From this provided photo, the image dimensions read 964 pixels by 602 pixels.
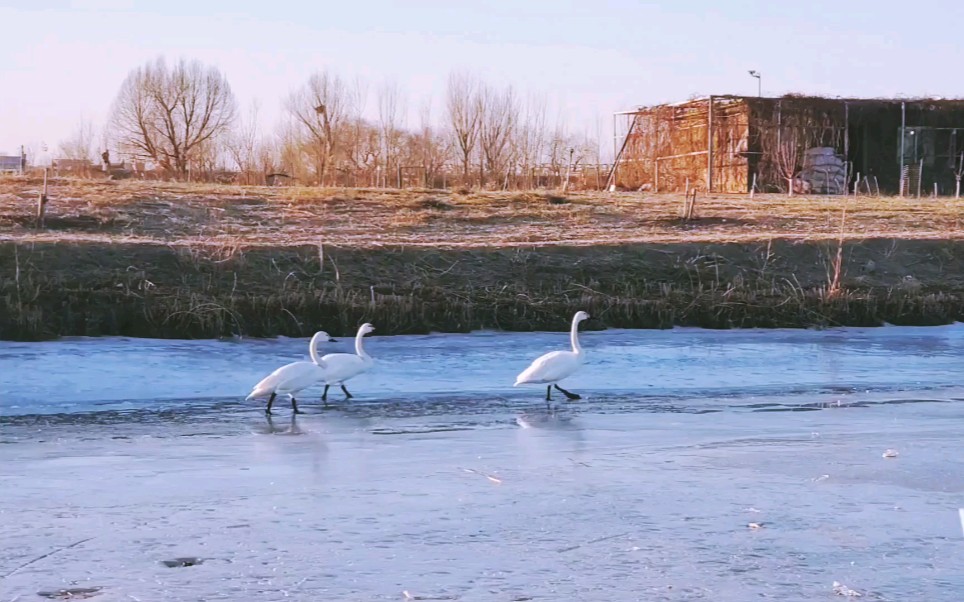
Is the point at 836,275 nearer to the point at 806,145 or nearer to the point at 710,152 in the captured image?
the point at 710,152

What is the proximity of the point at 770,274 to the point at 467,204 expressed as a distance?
9.82 meters

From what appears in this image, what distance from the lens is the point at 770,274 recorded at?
965 inches

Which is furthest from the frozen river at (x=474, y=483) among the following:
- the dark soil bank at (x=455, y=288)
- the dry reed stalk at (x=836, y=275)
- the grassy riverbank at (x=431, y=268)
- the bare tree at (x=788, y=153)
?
the bare tree at (x=788, y=153)

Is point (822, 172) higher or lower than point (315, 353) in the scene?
higher

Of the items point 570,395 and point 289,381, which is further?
point 570,395

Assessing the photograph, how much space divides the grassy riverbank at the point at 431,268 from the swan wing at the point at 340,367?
194 inches

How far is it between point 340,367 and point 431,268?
355 inches

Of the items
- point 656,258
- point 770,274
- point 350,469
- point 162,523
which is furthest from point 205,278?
point 162,523

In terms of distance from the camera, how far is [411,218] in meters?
29.9

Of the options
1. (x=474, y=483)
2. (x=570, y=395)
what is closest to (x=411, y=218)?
(x=570, y=395)

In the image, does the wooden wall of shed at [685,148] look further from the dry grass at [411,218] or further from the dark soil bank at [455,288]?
the dark soil bank at [455,288]

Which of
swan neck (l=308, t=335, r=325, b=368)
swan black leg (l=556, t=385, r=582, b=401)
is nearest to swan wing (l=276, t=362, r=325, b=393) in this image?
swan neck (l=308, t=335, r=325, b=368)

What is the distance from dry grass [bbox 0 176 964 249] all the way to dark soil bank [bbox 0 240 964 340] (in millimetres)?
834

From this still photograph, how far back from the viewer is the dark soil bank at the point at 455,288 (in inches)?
763
